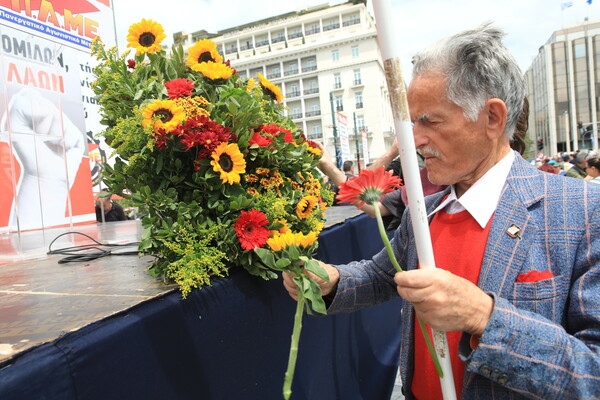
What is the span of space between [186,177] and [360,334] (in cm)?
175

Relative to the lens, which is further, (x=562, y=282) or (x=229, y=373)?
(x=229, y=373)

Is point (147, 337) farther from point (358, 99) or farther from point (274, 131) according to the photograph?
point (358, 99)

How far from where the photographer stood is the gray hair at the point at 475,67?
106 cm

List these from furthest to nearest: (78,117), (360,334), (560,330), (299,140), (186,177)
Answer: (78,117), (360,334), (299,140), (186,177), (560,330)

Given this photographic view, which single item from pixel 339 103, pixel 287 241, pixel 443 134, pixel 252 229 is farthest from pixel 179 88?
pixel 339 103

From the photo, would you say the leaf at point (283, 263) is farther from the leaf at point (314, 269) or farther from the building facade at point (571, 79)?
the building facade at point (571, 79)

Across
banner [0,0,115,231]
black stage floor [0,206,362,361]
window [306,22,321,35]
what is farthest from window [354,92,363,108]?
black stage floor [0,206,362,361]

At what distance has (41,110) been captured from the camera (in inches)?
154

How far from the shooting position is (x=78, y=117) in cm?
443

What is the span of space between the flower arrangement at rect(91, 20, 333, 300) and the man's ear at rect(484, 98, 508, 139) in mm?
662

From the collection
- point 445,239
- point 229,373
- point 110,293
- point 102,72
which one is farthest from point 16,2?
point 445,239

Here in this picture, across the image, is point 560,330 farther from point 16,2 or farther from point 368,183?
point 16,2

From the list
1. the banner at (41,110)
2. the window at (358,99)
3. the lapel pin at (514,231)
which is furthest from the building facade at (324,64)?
A: the lapel pin at (514,231)

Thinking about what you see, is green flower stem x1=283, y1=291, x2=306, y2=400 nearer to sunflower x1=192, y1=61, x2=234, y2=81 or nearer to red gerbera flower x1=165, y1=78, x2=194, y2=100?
red gerbera flower x1=165, y1=78, x2=194, y2=100
